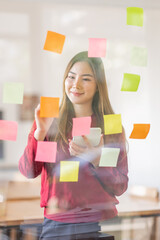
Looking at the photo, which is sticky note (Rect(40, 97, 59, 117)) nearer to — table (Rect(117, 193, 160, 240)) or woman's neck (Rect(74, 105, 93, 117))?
woman's neck (Rect(74, 105, 93, 117))

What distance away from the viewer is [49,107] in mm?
1739

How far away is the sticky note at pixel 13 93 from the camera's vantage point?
1.70 metres

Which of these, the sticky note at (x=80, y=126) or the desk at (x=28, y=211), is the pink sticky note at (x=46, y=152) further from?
the desk at (x=28, y=211)

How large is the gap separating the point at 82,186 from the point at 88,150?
0.57ft

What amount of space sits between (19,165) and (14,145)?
0.33 feet

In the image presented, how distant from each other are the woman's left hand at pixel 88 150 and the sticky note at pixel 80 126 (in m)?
0.03

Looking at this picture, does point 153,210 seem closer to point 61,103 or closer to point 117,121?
point 117,121

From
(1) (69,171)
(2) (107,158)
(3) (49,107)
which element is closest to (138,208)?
(2) (107,158)

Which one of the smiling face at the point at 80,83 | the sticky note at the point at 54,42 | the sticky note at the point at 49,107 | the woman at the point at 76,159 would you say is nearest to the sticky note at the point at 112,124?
the woman at the point at 76,159

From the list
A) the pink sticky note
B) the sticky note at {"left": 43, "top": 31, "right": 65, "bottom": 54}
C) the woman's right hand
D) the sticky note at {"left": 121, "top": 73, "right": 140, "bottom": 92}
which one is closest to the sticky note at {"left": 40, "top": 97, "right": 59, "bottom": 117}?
the woman's right hand

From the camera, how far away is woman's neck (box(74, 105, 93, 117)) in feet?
5.82

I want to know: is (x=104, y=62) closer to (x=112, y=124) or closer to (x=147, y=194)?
(x=112, y=124)

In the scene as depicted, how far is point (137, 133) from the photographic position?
190 centimetres

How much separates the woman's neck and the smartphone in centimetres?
8
